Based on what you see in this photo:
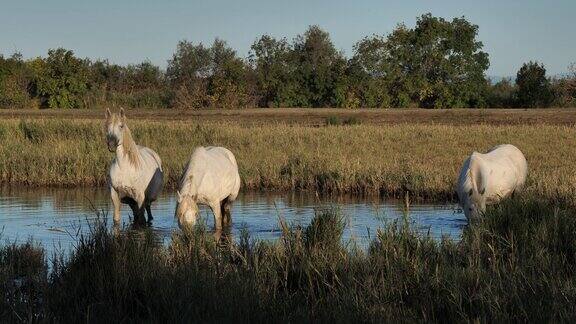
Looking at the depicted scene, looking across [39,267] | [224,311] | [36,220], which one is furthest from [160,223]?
[224,311]

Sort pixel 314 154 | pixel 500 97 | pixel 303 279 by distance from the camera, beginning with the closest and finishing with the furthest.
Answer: pixel 303 279
pixel 314 154
pixel 500 97

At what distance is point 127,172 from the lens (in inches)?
509

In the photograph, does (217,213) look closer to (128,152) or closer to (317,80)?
(128,152)

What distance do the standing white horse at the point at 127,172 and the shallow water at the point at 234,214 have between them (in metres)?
0.37

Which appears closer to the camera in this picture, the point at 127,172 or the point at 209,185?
the point at 209,185

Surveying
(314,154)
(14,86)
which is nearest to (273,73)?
(14,86)

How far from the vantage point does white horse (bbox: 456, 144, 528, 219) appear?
11.8 m

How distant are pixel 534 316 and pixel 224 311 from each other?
2.21 m

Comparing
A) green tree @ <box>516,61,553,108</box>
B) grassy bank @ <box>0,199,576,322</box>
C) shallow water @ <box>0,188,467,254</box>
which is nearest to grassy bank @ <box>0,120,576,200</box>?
shallow water @ <box>0,188,467,254</box>

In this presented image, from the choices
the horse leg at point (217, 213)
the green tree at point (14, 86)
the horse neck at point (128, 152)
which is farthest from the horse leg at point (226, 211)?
the green tree at point (14, 86)

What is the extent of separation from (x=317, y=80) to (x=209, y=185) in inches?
1937

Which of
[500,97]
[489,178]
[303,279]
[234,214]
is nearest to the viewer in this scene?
[303,279]

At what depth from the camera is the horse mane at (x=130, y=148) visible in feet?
41.8

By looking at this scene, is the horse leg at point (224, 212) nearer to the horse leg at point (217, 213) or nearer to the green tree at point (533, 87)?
the horse leg at point (217, 213)
